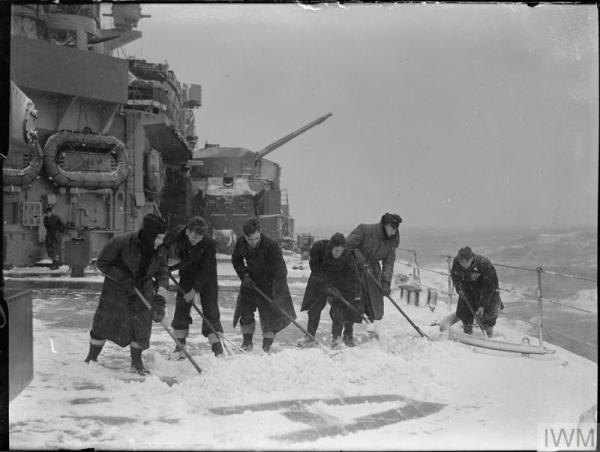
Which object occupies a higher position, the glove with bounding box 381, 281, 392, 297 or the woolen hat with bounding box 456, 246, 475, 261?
the woolen hat with bounding box 456, 246, 475, 261

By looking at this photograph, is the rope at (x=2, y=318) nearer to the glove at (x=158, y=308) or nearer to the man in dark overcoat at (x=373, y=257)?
the glove at (x=158, y=308)

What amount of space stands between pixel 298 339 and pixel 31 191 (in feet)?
12.6

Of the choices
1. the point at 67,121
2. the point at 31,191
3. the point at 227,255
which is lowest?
the point at 227,255

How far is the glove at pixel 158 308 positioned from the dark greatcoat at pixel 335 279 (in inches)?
71.2

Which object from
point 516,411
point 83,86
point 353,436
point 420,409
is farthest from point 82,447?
point 83,86

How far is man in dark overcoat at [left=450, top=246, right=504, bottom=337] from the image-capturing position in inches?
263

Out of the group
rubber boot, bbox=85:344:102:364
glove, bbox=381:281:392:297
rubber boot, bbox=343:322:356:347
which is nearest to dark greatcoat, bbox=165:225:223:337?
rubber boot, bbox=85:344:102:364

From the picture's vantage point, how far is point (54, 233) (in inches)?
317

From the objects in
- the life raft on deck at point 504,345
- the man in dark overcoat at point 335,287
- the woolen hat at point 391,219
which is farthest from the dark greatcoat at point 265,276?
the life raft on deck at point 504,345

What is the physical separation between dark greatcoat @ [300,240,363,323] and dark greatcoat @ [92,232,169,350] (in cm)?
187

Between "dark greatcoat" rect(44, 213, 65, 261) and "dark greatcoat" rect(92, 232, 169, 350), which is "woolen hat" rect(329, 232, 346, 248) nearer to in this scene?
"dark greatcoat" rect(92, 232, 169, 350)

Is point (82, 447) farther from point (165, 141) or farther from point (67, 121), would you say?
point (165, 141)

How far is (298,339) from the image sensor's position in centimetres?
694

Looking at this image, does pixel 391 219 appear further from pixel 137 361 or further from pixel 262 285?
pixel 137 361
